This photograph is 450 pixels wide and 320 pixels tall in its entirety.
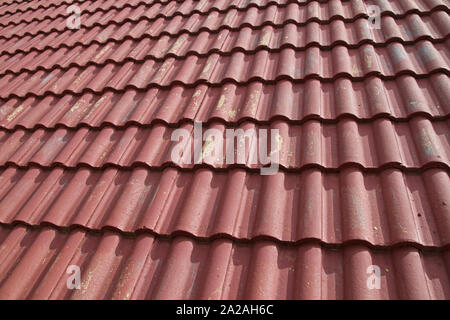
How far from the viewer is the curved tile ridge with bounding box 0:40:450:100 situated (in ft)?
6.88

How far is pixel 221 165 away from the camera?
1766 mm

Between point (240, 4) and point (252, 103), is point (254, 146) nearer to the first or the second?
point (252, 103)

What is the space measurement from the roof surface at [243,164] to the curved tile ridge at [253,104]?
0.04 feet

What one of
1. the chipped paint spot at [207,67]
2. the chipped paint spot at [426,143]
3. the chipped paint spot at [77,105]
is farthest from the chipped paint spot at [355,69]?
the chipped paint spot at [77,105]

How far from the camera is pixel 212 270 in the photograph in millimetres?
1370

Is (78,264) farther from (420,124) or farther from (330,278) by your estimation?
(420,124)

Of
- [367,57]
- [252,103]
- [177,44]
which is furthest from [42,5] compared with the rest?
[367,57]

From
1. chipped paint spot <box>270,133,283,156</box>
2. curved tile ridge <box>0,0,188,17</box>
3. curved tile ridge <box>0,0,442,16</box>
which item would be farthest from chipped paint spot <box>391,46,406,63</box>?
curved tile ridge <box>0,0,188,17</box>

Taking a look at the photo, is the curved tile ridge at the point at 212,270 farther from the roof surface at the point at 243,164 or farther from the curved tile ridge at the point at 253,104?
the curved tile ridge at the point at 253,104

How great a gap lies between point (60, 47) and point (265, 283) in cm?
307

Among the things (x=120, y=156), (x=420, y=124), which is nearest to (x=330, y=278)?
(x=420, y=124)

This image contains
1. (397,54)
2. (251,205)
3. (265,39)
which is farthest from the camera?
(265,39)

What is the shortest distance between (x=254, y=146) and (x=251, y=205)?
38 cm

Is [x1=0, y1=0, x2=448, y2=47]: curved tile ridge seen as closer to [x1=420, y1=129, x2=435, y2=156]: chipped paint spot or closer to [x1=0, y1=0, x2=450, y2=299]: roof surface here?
[x1=0, y1=0, x2=450, y2=299]: roof surface
